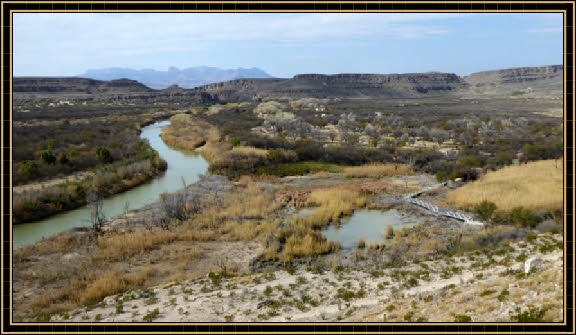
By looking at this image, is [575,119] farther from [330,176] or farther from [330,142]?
[330,142]

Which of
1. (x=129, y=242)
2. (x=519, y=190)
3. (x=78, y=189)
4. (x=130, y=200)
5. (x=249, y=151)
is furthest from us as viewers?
(x=249, y=151)

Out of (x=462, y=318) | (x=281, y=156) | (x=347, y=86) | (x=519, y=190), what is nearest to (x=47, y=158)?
(x=281, y=156)

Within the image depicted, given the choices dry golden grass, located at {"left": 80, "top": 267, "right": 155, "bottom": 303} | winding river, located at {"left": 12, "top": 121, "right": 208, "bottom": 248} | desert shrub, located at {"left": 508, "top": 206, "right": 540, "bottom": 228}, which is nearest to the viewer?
dry golden grass, located at {"left": 80, "top": 267, "right": 155, "bottom": 303}

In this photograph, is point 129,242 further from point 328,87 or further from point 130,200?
point 328,87

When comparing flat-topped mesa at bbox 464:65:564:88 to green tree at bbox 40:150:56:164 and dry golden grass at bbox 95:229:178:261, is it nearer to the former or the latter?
green tree at bbox 40:150:56:164

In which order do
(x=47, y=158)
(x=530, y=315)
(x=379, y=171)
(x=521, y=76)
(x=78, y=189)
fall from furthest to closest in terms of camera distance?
1. (x=521, y=76)
2. (x=379, y=171)
3. (x=47, y=158)
4. (x=78, y=189)
5. (x=530, y=315)

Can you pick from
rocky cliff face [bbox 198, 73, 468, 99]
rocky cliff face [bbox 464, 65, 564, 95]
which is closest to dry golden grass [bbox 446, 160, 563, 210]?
rocky cliff face [bbox 198, 73, 468, 99]
